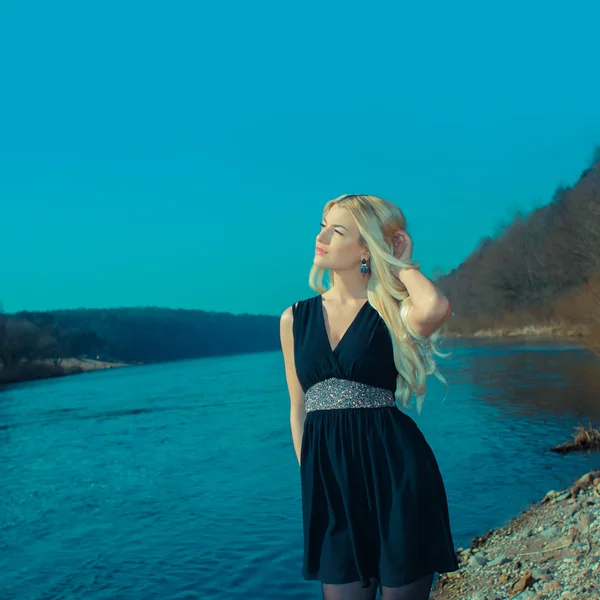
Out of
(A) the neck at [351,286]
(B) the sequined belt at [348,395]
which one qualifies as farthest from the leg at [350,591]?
(A) the neck at [351,286]

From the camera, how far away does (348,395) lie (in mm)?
2959

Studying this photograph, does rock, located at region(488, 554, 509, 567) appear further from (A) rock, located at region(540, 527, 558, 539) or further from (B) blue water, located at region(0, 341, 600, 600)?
(B) blue water, located at region(0, 341, 600, 600)

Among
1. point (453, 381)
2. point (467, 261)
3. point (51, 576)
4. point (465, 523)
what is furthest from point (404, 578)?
point (467, 261)

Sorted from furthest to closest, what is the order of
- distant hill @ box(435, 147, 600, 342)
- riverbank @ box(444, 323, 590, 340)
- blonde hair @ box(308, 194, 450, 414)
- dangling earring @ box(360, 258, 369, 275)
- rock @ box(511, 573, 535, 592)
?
distant hill @ box(435, 147, 600, 342)
riverbank @ box(444, 323, 590, 340)
rock @ box(511, 573, 535, 592)
dangling earring @ box(360, 258, 369, 275)
blonde hair @ box(308, 194, 450, 414)

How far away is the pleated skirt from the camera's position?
109 inches

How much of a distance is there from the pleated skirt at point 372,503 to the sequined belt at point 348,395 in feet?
0.08

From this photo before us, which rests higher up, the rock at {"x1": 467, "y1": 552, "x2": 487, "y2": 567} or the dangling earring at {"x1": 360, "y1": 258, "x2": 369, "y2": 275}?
the dangling earring at {"x1": 360, "y1": 258, "x2": 369, "y2": 275}

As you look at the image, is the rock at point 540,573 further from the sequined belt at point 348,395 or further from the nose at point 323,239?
the nose at point 323,239

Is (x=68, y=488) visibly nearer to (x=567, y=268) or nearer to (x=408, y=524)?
(x=408, y=524)

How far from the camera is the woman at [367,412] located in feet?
9.22

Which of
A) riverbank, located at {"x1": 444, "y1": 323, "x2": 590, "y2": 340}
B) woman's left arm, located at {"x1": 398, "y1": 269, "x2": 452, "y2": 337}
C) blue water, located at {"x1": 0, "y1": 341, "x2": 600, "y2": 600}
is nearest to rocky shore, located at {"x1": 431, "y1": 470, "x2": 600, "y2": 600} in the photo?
blue water, located at {"x1": 0, "y1": 341, "x2": 600, "y2": 600}

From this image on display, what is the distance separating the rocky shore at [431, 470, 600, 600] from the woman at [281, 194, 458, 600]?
3204 mm

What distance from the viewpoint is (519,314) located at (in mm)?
69938

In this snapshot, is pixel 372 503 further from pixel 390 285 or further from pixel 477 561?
pixel 477 561
